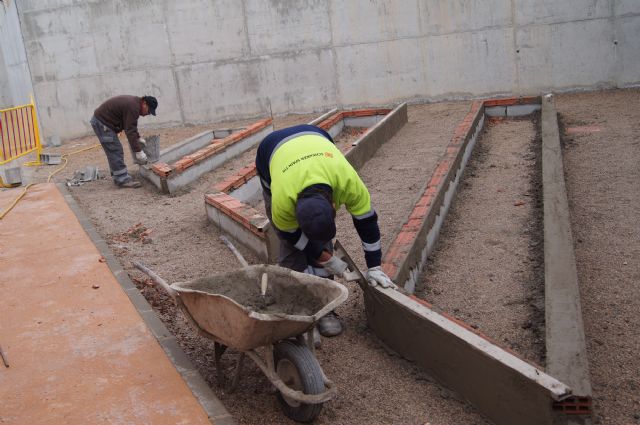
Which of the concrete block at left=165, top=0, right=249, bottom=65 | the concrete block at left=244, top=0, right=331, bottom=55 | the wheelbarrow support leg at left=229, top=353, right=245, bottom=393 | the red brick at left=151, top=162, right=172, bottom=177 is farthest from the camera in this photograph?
the concrete block at left=165, top=0, right=249, bottom=65

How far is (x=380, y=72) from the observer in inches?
488

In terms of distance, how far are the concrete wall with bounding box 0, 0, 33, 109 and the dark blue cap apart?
12355 mm

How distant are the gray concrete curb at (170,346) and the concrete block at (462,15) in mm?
7900

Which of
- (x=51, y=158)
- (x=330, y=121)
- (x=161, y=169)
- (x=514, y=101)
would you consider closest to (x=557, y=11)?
(x=514, y=101)

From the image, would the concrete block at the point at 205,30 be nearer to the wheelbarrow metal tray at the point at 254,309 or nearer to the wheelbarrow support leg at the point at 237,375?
the wheelbarrow metal tray at the point at 254,309

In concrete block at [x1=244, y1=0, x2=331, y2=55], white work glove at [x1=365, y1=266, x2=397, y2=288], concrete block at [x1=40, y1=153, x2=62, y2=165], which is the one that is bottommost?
white work glove at [x1=365, y1=266, x2=397, y2=288]

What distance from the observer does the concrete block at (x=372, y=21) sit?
39.4ft

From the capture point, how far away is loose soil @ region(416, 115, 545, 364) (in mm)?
4039

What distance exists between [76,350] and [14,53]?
12.3 m

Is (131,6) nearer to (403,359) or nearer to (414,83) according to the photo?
(414,83)

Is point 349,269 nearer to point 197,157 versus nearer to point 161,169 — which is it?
point 161,169

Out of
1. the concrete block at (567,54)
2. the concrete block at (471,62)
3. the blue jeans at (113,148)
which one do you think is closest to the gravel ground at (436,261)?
the blue jeans at (113,148)

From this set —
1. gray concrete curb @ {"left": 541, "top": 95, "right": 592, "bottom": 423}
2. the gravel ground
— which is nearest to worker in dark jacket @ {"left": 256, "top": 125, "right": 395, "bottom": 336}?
the gravel ground

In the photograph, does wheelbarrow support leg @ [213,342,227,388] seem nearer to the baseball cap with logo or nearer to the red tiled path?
the red tiled path
